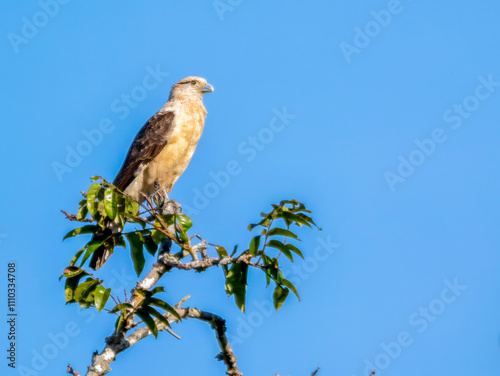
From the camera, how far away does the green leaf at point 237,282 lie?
3.92 metres

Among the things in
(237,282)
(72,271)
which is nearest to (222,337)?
(237,282)

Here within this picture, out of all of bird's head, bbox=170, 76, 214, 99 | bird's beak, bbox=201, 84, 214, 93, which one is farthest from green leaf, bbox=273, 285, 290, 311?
bird's beak, bbox=201, 84, 214, 93

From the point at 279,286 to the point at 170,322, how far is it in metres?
0.70

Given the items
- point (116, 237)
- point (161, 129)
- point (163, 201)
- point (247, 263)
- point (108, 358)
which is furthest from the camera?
point (161, 129)

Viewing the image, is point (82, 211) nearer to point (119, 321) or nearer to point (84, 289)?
point (84, 289)

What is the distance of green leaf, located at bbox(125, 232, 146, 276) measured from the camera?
4000 millimetres

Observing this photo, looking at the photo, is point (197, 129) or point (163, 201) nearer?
point (163, 201)

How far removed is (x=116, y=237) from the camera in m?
4.19

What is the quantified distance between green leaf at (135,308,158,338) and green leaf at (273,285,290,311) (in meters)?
0.76

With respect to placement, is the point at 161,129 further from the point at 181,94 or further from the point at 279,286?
the point at 279,286

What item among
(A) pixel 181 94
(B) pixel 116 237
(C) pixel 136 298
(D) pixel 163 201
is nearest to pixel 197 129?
(A) pixel 181 94

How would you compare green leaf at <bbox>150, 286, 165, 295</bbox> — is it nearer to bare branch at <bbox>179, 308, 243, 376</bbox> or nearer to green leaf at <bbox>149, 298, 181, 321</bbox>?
green leaf at <bbox>149, 298, 181, 321</bbox>

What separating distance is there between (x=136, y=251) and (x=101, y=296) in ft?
1.32

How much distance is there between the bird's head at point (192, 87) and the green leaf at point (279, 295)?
4.49 meters
